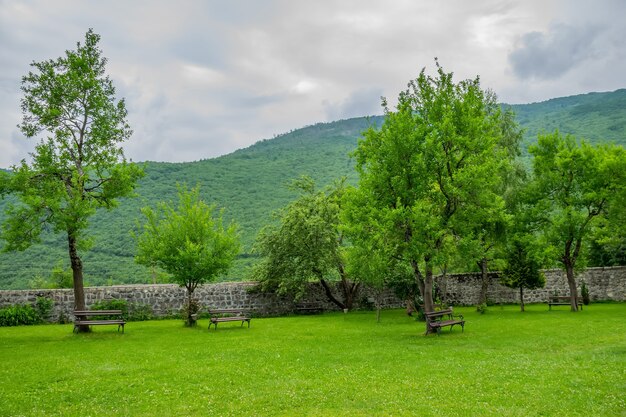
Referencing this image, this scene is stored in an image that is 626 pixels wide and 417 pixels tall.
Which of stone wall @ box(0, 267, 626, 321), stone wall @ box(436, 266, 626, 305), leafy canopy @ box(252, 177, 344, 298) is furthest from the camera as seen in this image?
stone wall @ box(436, 266, 626, 305)

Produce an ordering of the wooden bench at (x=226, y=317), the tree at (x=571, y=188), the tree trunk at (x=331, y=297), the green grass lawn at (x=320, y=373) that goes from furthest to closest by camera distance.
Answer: the tree trunk at (x=331, y=297) → the tree at (x=571, y=188) → the wooden bench at (x=226, y=317) → the green grass lawn at (x=320, y=373)

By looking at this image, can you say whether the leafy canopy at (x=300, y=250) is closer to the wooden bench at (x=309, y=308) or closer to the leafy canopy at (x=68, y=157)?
the wooden bench at (x=309, y=308)

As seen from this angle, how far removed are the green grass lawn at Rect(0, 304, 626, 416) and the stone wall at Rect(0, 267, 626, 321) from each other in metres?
5.61

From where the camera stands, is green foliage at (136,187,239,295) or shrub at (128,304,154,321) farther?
shrub at (128,304,154,321)

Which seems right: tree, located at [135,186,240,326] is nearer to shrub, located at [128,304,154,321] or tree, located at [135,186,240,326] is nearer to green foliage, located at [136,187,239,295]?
green foliage, located at [136,187,239,295]

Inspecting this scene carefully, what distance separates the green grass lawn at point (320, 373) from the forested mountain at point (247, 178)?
1576 centimetres

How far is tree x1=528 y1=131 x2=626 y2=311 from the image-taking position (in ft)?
88.1

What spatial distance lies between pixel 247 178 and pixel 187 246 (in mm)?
52496

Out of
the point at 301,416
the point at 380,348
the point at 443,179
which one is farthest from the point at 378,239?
the point at 301,416

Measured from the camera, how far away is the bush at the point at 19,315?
23.2m

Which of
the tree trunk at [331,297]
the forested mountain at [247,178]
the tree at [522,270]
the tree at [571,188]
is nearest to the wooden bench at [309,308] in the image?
the tree trunk at [331,297]

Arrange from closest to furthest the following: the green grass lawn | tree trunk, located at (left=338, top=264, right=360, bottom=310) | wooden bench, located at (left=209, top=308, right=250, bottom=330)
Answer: the green grass lawn < wooden bench, located at (left=209, top=308, right=250, bottom=330) < tree trunk, located at (left=338, top=264, right=360, bottom=310)

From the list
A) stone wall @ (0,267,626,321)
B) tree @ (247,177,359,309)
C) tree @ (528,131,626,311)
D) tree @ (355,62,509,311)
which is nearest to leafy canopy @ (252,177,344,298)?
tree @ (247,177,359,309)

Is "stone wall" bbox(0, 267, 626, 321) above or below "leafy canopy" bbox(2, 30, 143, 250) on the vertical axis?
below
